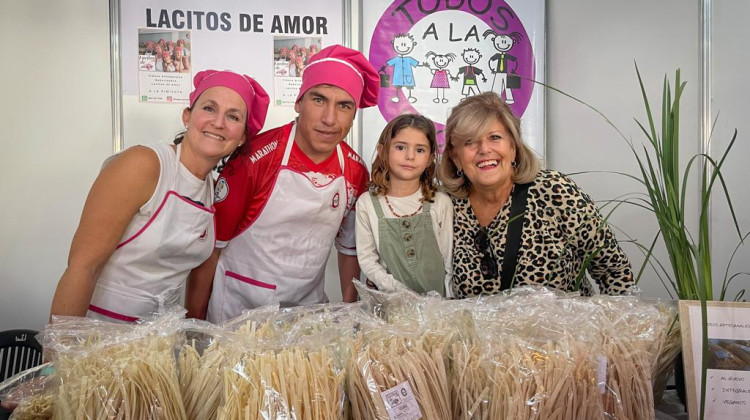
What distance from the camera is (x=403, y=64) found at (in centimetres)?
287

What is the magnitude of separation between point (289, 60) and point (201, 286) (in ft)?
4.53

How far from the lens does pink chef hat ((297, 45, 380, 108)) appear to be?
6.33 ft

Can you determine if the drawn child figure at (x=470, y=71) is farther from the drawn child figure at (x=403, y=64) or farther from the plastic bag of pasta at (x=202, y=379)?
the plastic bag of pasta at (x=202, y=379)

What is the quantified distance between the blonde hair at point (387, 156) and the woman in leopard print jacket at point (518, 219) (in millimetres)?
195

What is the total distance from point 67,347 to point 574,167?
276 centimetres

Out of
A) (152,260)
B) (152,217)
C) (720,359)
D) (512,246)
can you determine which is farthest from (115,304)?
(720,359)

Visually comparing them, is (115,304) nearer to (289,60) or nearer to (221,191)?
(221,191)

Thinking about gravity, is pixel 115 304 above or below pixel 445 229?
below

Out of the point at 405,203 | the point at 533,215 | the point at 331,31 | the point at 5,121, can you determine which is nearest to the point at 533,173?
the point at 533,215

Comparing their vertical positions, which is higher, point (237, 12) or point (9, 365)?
point (237, 12)

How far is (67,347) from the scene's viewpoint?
3.18ft

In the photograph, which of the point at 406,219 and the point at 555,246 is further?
the point at 406,219

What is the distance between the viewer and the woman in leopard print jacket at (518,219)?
5.65ft

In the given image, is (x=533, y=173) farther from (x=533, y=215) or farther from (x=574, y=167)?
(x=574, y=167)
